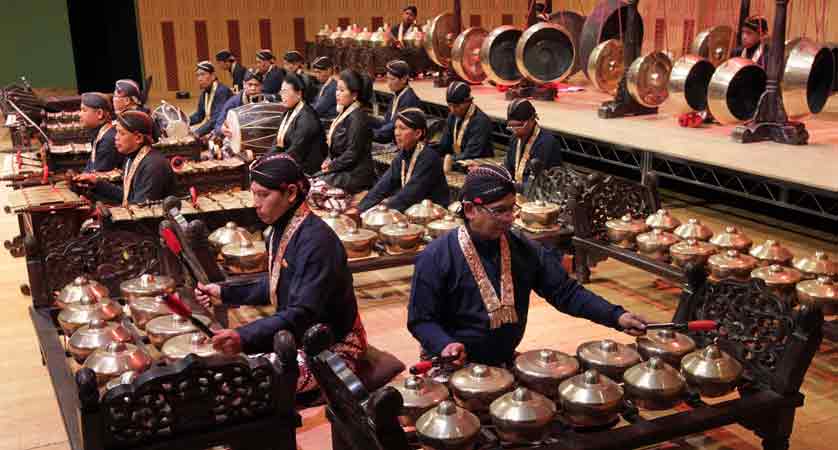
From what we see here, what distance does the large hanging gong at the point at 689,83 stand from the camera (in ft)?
21.2

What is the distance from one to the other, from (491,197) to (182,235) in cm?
173

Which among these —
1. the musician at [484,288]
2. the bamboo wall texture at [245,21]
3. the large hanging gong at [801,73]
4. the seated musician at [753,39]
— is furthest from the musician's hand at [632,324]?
the bamboo wall texture at [245,21]

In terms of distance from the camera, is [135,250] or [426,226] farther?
[426,226]

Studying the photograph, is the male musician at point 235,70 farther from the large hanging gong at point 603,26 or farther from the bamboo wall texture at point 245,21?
the large hanging gong at point 603,26

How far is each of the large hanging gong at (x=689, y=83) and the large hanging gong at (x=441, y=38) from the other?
3.28 metres

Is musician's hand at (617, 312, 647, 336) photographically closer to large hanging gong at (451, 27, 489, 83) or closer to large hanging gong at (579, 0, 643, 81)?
large hanging gong at (579, 0, 643, 81)

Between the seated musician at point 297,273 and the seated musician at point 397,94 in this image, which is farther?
the seated musician at point 397,94

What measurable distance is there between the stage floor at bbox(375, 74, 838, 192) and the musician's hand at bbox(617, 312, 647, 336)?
2.36 meters

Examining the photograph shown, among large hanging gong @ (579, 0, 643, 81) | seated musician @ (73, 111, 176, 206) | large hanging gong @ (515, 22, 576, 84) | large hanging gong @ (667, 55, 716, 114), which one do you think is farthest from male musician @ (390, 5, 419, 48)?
seated musician @ (73, 111, 176, 206)

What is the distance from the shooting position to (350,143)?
5.97 m

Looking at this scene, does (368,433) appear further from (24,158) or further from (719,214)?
(719,214)

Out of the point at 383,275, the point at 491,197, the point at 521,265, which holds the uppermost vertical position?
the point at 491,197

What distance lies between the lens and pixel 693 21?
34.0ft

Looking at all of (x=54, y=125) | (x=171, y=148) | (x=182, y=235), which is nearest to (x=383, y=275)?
(x=182, y=235)
